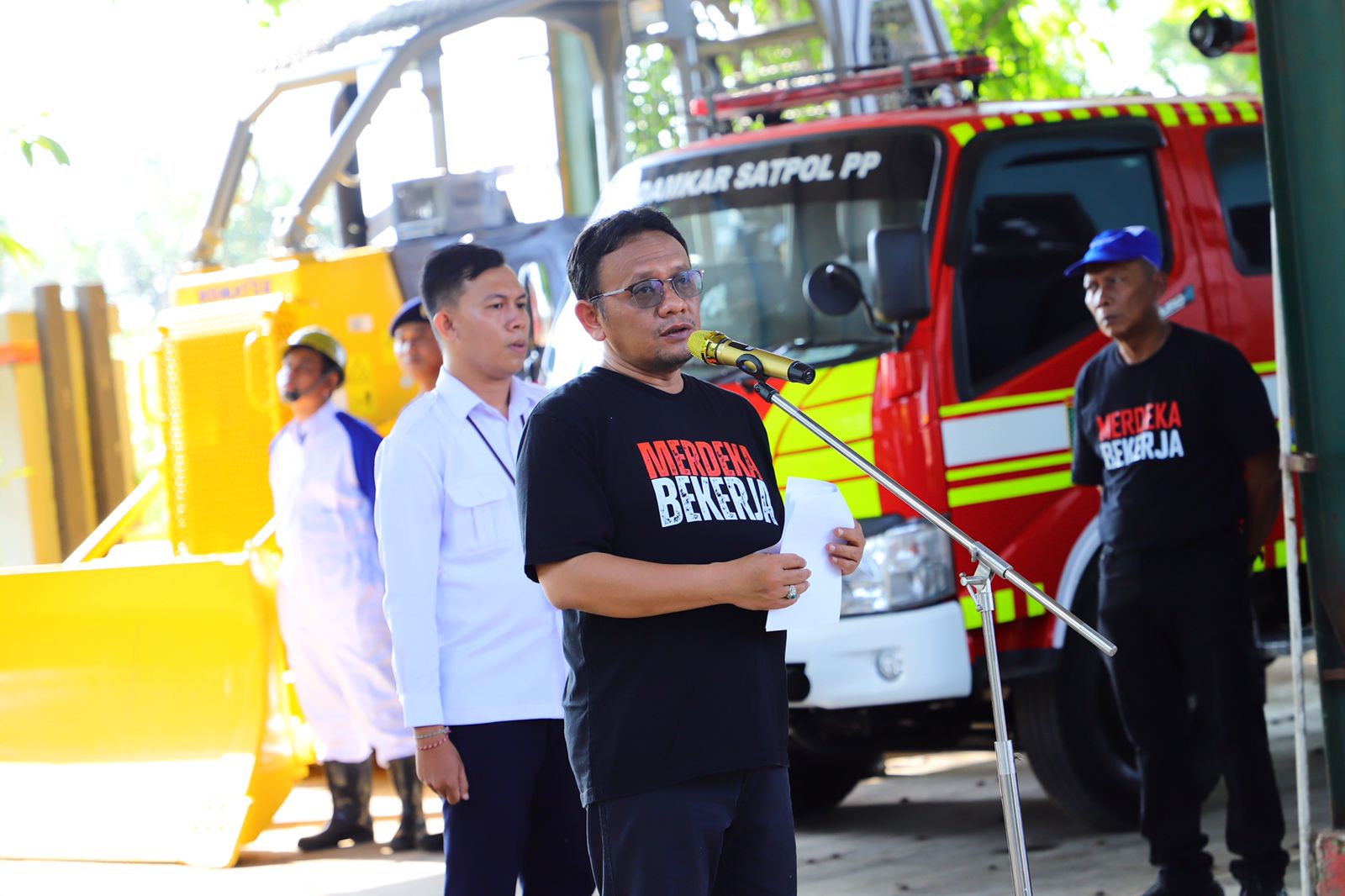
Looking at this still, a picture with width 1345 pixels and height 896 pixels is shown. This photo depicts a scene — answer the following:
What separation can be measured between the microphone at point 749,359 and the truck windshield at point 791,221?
9.77 feet

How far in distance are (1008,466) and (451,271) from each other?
2578mm

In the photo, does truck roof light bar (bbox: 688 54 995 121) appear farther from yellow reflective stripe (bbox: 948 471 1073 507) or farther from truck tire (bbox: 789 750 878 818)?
truck tire (bbox: 789 750 878 818)

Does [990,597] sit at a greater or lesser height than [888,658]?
greater

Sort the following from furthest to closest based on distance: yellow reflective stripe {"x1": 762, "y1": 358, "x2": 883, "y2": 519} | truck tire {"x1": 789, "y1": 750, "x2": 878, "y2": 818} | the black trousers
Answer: truck tire {"x1": 789, "y1": 750, "x2": 878, "y2": 818} → yellow reflective stripe {"x1": 762, "y1": 358, "x2": 883, "y2": 519} → the black trousers

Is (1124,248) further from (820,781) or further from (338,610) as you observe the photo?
(338,610)

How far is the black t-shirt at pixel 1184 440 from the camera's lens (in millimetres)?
5273

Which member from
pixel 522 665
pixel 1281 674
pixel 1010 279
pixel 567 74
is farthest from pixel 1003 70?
pixel 522 665

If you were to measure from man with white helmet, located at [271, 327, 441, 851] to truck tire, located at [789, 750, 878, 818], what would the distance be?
1.60 m

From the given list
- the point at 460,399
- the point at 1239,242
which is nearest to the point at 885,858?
the point at 1239,242

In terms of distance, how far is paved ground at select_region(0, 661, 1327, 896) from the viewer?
597 cm

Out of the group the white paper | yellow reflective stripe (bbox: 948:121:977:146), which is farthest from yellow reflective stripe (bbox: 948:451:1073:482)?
the white paper

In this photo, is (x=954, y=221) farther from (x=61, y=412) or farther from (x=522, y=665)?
(x=61, y=412)

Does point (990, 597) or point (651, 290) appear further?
point (990, 597)

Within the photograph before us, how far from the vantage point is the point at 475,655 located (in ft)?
12.3
